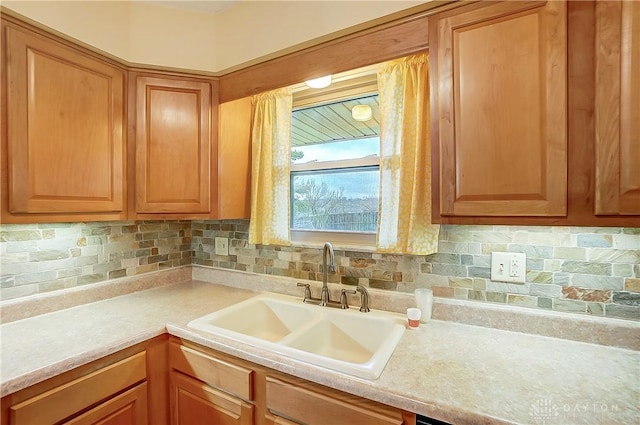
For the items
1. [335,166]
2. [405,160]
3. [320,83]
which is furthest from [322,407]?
[320,83]

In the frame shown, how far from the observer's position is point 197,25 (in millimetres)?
1578

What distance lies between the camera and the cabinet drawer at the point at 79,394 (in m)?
0.94

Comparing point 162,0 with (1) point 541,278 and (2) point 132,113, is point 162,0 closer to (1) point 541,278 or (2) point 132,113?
(2) point 132,113

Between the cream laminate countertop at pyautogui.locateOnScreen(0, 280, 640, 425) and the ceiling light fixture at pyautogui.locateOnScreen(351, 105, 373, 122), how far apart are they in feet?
3.63

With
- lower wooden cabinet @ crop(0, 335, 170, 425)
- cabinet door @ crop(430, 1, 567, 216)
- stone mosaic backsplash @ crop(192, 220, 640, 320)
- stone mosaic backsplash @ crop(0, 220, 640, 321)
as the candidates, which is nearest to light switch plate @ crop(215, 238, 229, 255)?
stone mosaic backsplash @ crop(0, 220, 640, 321)

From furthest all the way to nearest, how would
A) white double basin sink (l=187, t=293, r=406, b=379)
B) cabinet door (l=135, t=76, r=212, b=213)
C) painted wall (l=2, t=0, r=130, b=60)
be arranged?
cabinet door (l=135, t=76, r=212, b=213), painted wall (l=2, t=0, r=130, b=60), white double basin sink (l=187, t=293, r=406, b=379)

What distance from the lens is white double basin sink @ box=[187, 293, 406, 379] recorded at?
40.8 inches

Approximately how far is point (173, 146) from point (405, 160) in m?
1.22

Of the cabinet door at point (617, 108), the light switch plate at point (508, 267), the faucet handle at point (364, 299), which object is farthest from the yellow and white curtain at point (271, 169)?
the cabinet door at point (617, 108)

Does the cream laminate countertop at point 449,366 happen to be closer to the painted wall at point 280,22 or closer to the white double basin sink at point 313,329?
the white double basin sink at point 313,329

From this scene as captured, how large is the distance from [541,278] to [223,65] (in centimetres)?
179

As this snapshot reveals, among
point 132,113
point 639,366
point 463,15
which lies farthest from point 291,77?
point 639,366

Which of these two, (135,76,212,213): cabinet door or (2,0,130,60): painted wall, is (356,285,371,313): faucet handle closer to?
(135,76,212,213): cabinet door

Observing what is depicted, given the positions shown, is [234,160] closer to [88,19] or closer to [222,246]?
[222,246]
